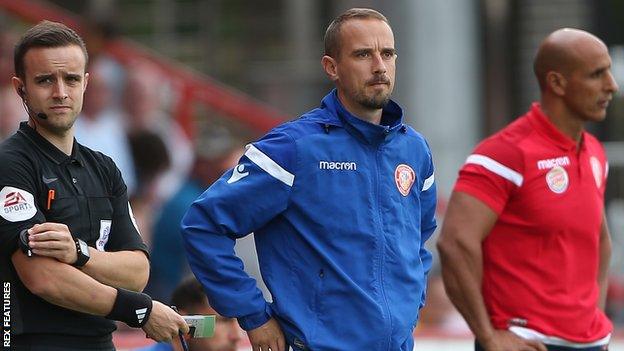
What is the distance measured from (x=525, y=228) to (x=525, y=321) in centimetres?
38

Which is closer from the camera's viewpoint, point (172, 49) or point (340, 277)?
point (340, 277)

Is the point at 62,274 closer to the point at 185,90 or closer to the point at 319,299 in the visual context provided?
the point at 319,299

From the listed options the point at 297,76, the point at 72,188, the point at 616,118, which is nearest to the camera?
the point at 72,188

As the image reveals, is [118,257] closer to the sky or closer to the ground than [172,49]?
closer to the sky

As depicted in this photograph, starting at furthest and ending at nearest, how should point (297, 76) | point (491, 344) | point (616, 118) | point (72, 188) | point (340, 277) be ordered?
point (297, 76) → point (616, 118) → point (491, 344) → point (340, 277) → point (72, 188)

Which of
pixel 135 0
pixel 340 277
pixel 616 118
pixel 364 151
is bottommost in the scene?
pixel 616 118

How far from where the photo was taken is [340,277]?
5.00 metres

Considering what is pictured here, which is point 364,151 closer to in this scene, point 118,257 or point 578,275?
point 118,257

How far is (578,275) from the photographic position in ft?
19.8

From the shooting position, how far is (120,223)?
489cm

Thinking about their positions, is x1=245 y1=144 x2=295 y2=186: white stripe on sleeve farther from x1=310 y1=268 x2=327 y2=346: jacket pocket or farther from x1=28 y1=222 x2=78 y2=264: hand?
x1=28 y1=222 x2=78 y2=264: hand

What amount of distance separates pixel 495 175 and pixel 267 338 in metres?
1.43

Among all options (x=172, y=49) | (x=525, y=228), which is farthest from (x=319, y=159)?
(x=172, y=49)

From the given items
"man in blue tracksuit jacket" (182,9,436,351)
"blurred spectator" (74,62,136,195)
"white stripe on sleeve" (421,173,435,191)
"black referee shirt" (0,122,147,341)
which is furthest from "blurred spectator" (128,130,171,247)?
"black referee shirt" (0,122,147,341)
